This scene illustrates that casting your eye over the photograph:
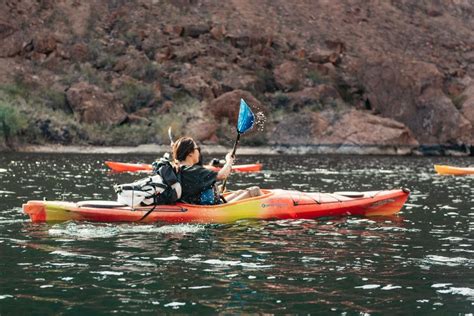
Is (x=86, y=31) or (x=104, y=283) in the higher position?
(x=86, y=31)

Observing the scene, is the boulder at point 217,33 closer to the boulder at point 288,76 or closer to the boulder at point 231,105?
the boulder at point 288,76

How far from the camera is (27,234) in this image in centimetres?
1234

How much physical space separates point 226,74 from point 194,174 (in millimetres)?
55230

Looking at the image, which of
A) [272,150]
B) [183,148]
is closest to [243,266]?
[183,148]

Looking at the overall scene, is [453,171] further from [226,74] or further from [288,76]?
[288,76]

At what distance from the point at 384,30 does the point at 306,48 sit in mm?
11837

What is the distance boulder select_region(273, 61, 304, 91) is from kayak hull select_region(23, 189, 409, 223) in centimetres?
5368

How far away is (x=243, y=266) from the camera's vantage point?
9.70m

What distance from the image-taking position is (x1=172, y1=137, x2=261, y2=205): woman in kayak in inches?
522

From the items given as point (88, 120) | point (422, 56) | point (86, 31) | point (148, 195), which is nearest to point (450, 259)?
point (148, 195)

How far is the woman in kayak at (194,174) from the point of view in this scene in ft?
43.5

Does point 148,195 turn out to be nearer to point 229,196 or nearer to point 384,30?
point 229,196

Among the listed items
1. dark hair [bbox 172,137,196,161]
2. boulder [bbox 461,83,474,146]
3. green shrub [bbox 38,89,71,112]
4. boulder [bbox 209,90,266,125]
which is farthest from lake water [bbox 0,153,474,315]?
boulder [bbox 461,83,474,146]

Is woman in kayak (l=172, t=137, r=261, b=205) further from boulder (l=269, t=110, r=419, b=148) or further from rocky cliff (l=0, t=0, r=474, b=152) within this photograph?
boulder (l=269, t=110, r=419, b=148)
